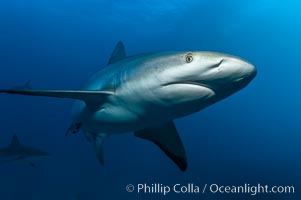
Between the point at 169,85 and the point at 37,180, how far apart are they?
116 feet

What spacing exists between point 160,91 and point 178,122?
5068 centimetres

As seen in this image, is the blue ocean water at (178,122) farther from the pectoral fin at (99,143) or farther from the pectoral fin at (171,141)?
the pectoral fin at (171,141)

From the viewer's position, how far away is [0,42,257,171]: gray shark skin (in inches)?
103

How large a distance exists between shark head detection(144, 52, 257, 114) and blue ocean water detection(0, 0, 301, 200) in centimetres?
2224

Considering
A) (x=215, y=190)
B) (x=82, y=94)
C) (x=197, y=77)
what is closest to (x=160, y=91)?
(x=197, y=77)

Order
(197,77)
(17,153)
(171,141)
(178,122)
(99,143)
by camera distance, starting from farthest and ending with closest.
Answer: (178,122)
(17,153)
(99,143)
(171,141)
(197,77)

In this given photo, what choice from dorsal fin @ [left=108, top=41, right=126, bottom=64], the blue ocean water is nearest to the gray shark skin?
dorsal fin @ [left=108, top=41, right=126, bottom=64]

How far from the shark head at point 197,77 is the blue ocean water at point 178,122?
876 inches

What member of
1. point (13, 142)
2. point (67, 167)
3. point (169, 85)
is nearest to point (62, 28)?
point (67, 167)

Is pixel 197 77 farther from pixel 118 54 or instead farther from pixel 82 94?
pixel 118 54

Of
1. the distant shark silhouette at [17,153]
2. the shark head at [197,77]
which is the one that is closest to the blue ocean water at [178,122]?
the distant shark silhouette at [17,153]

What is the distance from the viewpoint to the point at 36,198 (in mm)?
28703

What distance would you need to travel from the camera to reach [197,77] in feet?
8.87

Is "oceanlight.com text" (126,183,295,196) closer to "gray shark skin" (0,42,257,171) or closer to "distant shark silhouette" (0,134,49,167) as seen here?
"distant shark silhouette" (0,134,49,167)
